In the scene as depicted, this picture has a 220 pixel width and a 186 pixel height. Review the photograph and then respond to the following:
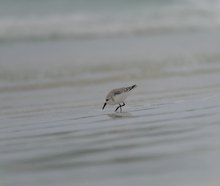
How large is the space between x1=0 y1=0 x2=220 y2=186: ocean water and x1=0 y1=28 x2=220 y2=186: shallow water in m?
0.02

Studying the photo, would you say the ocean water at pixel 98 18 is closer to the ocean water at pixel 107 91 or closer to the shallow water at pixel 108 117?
the ocean water at pixel 107 91

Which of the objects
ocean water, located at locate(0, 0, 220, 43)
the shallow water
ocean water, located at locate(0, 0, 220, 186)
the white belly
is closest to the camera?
the shallow water

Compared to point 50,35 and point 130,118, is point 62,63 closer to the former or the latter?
point 50,35

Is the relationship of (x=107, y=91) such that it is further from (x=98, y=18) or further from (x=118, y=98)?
(x=98, y=18)

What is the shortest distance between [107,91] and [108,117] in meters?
3.32

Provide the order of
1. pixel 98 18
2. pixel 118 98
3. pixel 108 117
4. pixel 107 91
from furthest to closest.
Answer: pixel 98 18
pixel 107 91
pixel 118 98
pixel 108 117

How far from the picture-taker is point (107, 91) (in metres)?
13.7

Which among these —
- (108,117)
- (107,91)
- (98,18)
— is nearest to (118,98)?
(108,117)

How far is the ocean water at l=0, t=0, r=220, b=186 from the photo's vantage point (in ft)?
22.2

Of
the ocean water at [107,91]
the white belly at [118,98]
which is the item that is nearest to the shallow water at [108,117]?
the ocean water at [107,91]

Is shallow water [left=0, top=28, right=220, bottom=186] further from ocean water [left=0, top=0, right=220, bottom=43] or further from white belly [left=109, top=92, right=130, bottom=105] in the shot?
ocean water [left=0, top=0, right=220, bottom=43]

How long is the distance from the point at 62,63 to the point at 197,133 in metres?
10.1

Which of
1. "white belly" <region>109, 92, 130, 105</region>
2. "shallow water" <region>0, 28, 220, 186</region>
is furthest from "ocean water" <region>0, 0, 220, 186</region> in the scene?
"white belly" <region>109, 92, 130, 105</region>

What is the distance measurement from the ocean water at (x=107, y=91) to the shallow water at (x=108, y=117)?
0.02 meters
